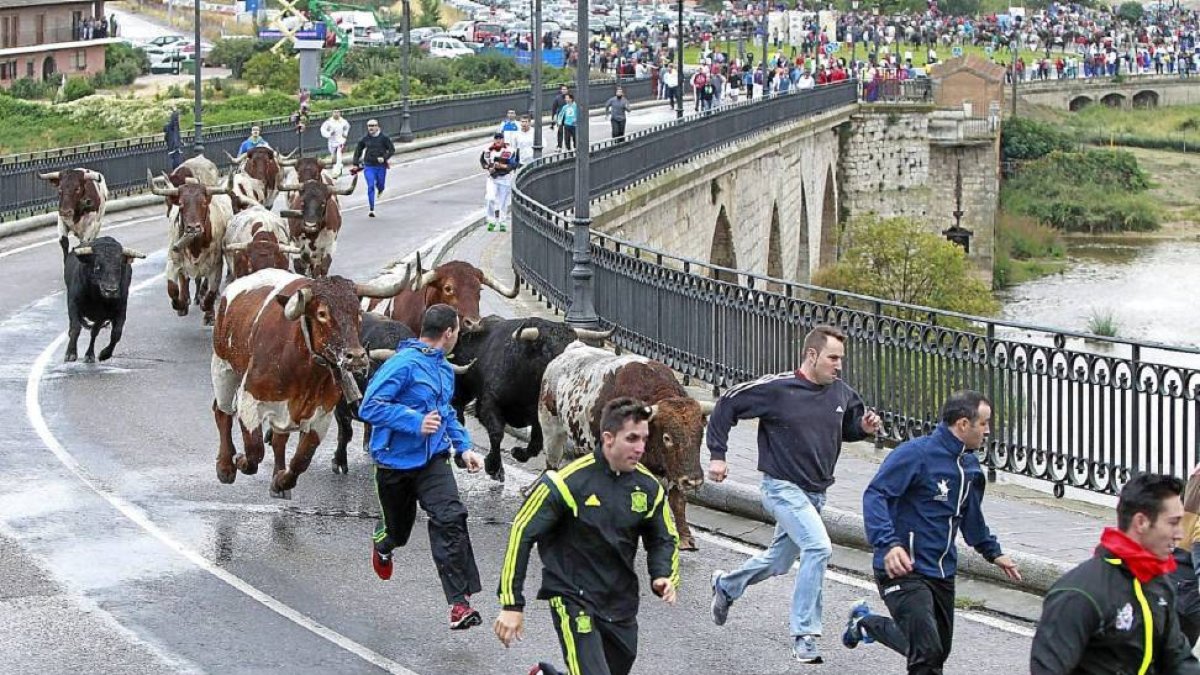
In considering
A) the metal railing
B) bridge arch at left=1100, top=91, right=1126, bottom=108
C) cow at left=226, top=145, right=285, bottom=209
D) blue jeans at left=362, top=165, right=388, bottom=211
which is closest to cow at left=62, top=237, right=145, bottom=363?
the metal railing

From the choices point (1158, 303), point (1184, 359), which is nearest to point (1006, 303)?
point (1158, 303)

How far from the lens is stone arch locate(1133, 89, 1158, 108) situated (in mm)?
129375

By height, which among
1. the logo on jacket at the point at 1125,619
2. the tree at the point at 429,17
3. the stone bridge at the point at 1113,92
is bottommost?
the stone bridge at the point at 1113,92

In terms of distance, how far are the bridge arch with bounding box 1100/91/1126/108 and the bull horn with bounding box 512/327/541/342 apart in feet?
383

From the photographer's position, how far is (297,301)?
44.2ft

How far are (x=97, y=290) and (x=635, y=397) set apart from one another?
9357 mm

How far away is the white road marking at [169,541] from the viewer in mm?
10992

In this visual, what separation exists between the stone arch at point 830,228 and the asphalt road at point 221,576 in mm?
60835

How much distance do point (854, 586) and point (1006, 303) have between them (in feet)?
215

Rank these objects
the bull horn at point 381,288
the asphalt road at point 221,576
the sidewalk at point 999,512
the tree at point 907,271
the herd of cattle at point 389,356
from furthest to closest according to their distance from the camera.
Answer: the tree at point 907,271 < the bull horn at point 381,288 < the herd of cattle at point 389,356 < the sidewalk at point 999,512 < the asphalt road at point 221,576

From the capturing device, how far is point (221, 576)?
1257 cm

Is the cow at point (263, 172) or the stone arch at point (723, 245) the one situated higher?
the cow at point (263, 172)

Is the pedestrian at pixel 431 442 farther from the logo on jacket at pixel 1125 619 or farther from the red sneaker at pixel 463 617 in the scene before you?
the logo on jacket at pixel 1125 619

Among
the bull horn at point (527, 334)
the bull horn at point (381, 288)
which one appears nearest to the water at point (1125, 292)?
the bull horn at point (381, 288)
